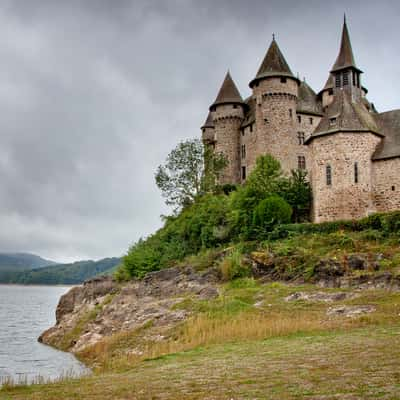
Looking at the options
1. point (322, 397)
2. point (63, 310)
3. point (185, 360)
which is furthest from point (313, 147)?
point (322, 397)

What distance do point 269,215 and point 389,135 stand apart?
507 inches

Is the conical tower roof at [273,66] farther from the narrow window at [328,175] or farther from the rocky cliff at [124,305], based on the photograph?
the rocky cliff at [124,305]

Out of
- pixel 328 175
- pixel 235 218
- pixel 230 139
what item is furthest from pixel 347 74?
pixel 235 218

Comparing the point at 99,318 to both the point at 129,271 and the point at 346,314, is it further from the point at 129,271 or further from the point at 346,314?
the point at 346,314

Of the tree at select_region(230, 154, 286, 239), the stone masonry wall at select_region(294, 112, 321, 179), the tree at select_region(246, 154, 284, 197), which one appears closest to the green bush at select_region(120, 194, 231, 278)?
the tree at select_region(230, 154, 286, 239)

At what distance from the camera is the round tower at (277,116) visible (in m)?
57.8

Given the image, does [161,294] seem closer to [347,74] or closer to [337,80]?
[337,80]

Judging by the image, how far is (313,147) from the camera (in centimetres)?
4494

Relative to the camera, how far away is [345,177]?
42.7m

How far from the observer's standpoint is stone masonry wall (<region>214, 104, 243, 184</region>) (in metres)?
63.5

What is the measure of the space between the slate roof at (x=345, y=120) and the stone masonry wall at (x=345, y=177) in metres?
0.47

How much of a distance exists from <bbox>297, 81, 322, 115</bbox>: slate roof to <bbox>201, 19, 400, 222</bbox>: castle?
5.2 inches

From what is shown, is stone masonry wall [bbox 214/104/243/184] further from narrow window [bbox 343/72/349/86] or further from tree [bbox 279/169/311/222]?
tree [bbox 279/169/311/222]

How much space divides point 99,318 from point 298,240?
1567 cm
